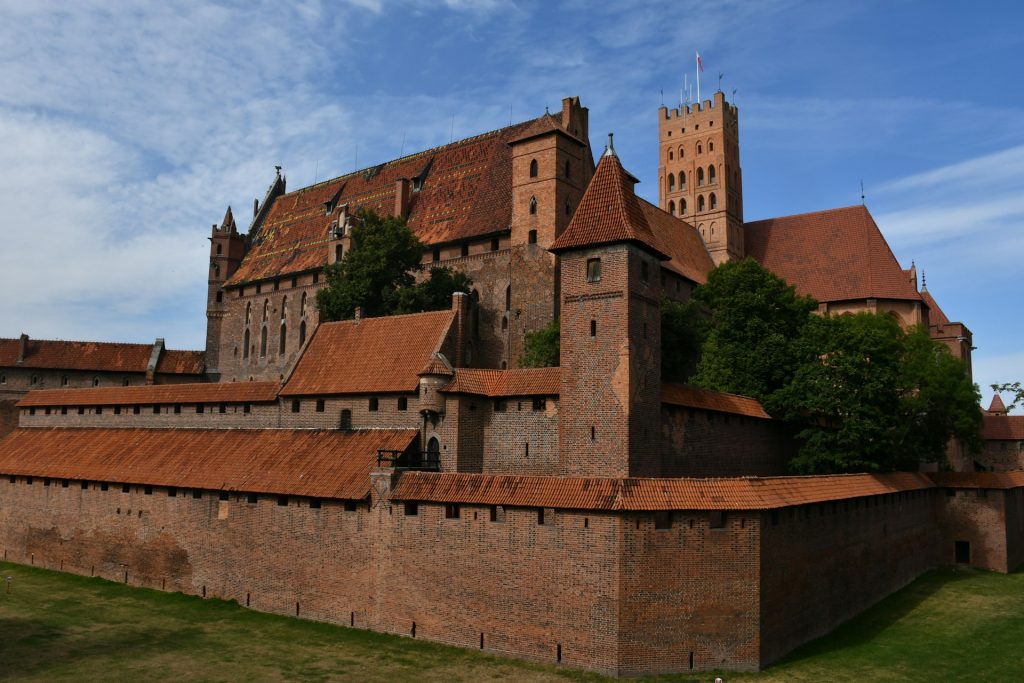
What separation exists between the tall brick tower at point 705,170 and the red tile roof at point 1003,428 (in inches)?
809

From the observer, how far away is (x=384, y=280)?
43125 millimetres

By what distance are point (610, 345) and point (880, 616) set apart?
13.5 meters

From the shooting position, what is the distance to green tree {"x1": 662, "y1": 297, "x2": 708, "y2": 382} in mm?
37688

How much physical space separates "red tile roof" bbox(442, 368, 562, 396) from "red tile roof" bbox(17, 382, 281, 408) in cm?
1052

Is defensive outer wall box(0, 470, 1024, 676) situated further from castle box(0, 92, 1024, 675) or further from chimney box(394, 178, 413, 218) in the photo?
chimney box(394, 178, 413, 218)

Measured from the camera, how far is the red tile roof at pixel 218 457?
2988 centimetres

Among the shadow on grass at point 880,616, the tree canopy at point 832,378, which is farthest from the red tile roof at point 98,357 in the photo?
the shadow on grass at point 880,616

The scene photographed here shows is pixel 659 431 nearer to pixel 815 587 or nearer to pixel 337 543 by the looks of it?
pixel 815 587

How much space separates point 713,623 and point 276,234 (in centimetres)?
4736

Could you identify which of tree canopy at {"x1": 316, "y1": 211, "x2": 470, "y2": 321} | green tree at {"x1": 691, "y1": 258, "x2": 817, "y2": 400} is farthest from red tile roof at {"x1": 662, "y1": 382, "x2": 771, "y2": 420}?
tree canopy at {"x1": 316, "y1": 211, "x2": 470, "y2": 321}

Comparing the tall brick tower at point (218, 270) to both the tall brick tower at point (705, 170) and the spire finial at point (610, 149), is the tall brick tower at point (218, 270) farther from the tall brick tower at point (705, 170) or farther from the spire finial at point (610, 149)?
the spire finial at point (610, 149)

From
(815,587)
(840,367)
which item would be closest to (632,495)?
(815,587)

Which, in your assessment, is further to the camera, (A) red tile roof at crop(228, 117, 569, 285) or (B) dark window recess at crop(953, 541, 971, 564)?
(A) red tile roof at crop(228, 117, 569, 285)

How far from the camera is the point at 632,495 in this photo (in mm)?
22734
